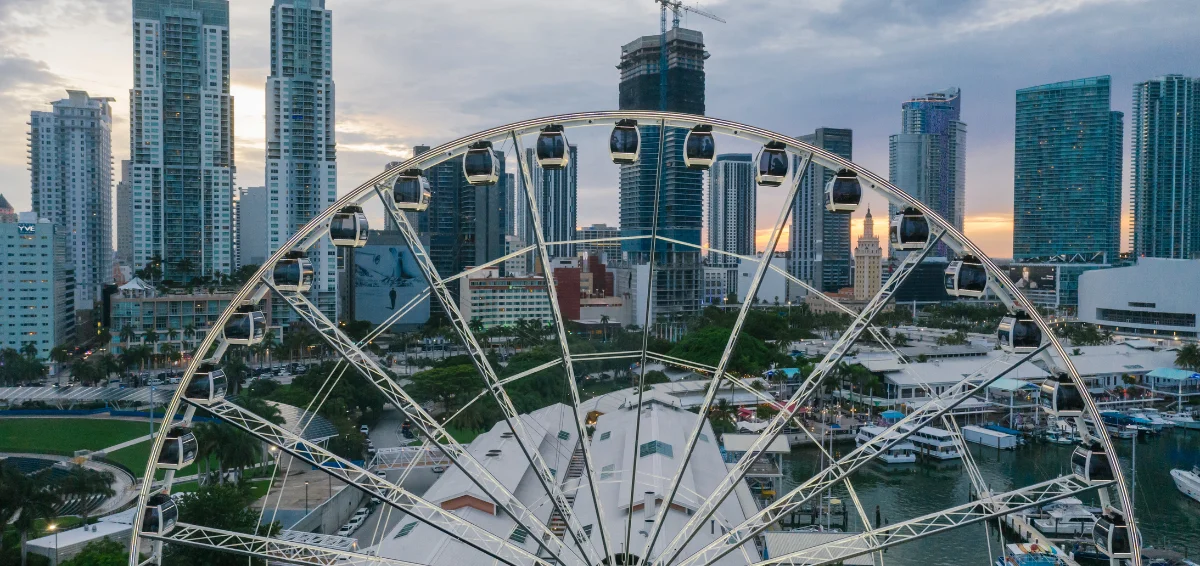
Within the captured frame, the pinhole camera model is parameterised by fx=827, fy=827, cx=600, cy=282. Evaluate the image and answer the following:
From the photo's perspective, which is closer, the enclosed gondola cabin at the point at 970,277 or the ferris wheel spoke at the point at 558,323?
the ferris wheel spoke at the point at 558,323

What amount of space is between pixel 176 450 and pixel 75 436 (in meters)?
37.6

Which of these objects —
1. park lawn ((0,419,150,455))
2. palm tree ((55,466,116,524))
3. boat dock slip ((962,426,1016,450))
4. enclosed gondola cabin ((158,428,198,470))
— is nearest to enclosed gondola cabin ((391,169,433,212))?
enclosed gondola cabin ((158,428,198,470))

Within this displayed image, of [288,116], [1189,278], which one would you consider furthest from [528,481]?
[1189,278]

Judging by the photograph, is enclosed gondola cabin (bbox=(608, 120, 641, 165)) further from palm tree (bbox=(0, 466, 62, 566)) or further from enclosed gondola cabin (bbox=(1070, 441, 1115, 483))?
palm tree (bbox=(0, 466, 62, 566))

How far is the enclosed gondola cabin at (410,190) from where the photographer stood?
1409 centimetres

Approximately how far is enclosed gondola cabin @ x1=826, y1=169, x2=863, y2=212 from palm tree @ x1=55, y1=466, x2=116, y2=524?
2516 cm

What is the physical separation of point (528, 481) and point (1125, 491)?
20.6 meters

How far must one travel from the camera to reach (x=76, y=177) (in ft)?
457

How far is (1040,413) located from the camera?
5100cm

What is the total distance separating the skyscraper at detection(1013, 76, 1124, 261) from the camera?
16838 cm

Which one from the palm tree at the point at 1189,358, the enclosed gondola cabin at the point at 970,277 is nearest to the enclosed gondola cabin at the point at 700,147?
the enclosed gondola cabin at the point at 970,277

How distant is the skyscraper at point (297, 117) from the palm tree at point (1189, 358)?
7989 cm

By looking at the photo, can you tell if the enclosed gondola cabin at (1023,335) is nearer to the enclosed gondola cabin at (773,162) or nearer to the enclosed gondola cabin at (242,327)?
the enclosed gondola cabin at (773,162)

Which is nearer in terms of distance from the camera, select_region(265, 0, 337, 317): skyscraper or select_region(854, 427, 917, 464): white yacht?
select_region(854, 427, 917, 464): white yacht
